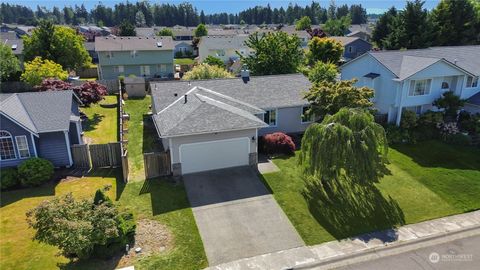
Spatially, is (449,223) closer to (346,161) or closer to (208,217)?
(346,161)

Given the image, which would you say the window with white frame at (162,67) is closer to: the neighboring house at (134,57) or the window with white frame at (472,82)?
the neighboring house at (134,57)

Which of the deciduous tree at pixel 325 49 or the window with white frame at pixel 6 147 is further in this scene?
the deciduous tree at pixel 325 49

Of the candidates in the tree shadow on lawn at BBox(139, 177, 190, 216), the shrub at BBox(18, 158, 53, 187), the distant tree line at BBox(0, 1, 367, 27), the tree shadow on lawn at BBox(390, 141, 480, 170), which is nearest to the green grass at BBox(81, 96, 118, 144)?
the shrub at BBox(18, 158, 53, 187)

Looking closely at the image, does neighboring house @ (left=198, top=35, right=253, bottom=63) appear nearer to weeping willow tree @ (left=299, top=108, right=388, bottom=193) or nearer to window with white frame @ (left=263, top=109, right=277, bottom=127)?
window with white frame @ (left=263, top=109, right=277, bottom=127)

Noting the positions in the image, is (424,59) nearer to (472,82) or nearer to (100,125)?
(472,82)

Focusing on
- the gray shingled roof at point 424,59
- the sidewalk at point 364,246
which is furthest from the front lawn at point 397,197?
the gray shingled roof at point 424,59

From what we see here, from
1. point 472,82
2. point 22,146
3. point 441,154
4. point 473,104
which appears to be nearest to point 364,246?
point 441,154
